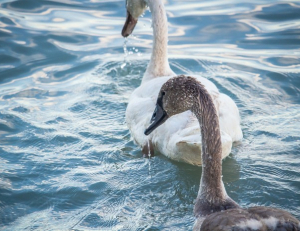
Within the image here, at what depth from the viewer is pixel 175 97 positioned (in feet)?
18.7

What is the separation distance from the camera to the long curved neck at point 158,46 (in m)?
8.51

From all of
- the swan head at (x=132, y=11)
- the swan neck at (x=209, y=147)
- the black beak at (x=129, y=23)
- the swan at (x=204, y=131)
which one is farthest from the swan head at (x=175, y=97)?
the black beak at (x=129, y=23)

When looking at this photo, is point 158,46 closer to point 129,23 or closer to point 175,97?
point 129,23

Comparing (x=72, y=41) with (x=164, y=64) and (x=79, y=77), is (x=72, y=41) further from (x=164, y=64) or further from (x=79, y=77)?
(x=164, y=64)

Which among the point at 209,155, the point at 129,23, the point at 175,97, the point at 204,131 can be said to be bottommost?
the point at 209,155

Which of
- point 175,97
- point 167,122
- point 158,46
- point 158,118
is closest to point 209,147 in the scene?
point 175,97

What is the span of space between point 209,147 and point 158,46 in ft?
11.5

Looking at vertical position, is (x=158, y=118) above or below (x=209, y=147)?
above

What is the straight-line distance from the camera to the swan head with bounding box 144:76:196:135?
5.59 meters

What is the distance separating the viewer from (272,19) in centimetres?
1199

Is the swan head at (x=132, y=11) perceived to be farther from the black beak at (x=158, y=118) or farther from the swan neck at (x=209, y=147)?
the swan neck at (x=209, y=147)

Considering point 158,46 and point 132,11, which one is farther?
point 132,11

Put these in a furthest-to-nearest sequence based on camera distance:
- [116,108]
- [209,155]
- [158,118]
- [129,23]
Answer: [129,23]
[116,108]
[158,118]
[209,155]

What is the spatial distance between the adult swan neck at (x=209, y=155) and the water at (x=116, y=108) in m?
0.33
